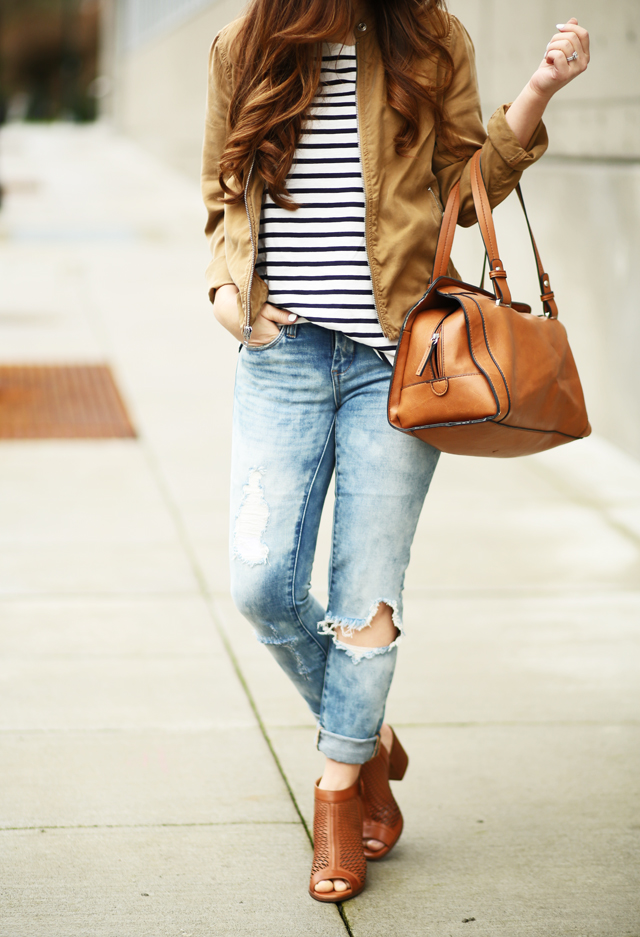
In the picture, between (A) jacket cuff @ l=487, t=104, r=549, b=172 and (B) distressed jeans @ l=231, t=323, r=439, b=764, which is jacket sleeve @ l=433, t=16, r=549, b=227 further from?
(B) distressed jeans @ l=231, t=323, r=439, b=764

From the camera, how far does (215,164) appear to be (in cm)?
274

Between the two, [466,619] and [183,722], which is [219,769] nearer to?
[183,722]

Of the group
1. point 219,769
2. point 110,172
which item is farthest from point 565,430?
point 110,172

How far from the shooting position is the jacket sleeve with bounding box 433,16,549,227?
103 inches

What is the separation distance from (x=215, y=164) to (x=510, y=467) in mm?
4317

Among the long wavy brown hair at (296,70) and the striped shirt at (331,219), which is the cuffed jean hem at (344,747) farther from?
the long wavy brown hair at (296,70)

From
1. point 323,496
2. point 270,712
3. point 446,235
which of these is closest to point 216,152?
point 446,235

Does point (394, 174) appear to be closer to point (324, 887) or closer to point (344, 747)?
point (344, 747)

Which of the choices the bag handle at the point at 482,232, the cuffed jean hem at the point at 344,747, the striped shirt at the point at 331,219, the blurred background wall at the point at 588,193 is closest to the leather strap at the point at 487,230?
the bag handle at the point at 482,232

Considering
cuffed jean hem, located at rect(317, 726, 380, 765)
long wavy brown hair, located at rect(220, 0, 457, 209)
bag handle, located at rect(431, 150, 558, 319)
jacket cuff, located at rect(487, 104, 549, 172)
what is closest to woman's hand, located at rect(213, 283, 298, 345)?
long wavy brown hair, located at rect(220, 0, 457, 209)

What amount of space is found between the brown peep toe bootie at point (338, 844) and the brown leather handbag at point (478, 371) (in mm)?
858

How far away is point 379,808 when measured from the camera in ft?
9.67

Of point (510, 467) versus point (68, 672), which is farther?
point (510, 467)

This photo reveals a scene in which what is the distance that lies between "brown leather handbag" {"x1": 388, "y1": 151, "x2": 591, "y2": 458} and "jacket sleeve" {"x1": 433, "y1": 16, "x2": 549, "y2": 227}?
0.05 m
